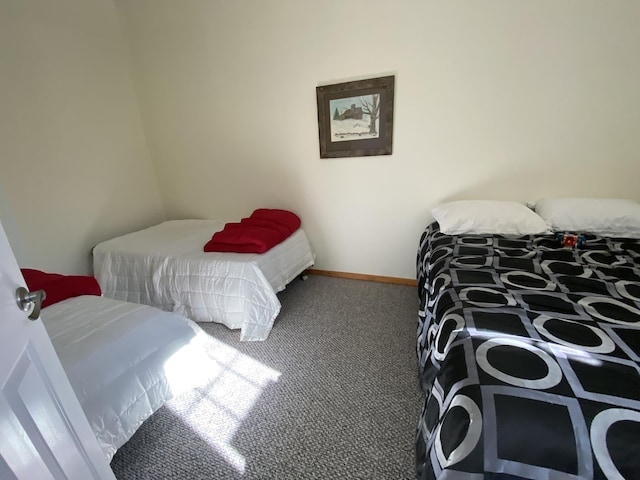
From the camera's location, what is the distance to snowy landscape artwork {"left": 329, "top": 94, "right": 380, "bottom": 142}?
2266mm

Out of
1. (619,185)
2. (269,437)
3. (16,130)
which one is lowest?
(269,437)

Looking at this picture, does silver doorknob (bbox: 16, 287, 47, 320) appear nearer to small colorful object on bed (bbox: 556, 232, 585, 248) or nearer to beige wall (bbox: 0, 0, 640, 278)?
beige wall (bbox: 0, 0, 640, 278)

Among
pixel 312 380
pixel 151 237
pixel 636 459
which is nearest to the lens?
pixel 636 459

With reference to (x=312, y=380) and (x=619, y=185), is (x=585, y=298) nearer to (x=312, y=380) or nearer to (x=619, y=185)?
(x=312, y=380)

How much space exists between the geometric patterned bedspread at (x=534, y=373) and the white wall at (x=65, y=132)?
2.95 m

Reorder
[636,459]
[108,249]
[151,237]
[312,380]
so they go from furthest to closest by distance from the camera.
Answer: [151,237]
[108,249]
[312,380]
[636,459]

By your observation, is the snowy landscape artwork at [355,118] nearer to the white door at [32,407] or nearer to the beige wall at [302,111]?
the beige wall at [302,111]

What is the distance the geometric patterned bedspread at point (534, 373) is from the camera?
2.07ft

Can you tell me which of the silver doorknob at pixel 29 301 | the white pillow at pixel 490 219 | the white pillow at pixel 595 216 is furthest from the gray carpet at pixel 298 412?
the white pillow at pixel 595 216

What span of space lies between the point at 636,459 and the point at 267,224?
2.21 m

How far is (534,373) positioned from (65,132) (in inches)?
136

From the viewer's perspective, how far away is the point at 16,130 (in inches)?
81.5

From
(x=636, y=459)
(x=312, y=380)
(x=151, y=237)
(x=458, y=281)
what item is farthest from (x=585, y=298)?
(x=151, y=237)

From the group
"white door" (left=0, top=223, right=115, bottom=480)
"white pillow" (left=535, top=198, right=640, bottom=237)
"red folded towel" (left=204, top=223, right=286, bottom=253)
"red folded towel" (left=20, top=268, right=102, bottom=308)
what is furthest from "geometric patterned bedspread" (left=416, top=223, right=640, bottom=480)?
"red folded towel" (left=20, top=268, right=102, bottom=308)
